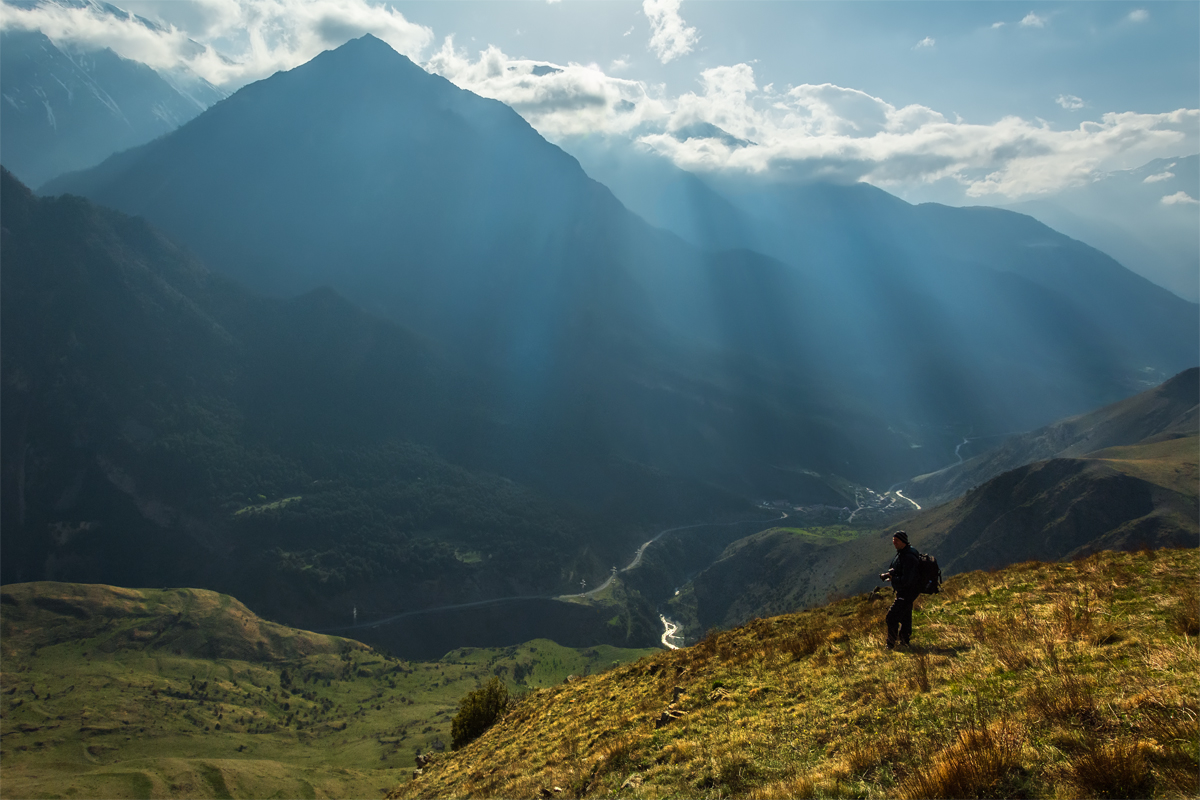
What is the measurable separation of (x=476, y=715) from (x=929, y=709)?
25.4 metres

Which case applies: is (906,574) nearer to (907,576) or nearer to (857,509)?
(907,576)

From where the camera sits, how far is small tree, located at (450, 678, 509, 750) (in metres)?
28.6

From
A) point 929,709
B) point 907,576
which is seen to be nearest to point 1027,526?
point 907,576

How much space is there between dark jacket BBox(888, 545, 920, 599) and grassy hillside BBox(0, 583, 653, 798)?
49.8 metres

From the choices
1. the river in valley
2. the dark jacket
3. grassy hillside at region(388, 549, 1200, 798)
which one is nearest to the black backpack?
the dark jacket

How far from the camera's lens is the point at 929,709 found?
909 centimetres

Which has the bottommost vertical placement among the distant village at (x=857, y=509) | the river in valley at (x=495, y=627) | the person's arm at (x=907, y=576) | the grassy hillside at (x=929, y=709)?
the river in valley at (x=495, y=627)

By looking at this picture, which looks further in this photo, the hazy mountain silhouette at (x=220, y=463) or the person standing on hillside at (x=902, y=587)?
the hazy mountain silhouette at (x=220, y=463)

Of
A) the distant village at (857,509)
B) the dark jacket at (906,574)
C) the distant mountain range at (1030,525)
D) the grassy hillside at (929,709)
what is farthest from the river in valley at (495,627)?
the dark jacket at (906,574)

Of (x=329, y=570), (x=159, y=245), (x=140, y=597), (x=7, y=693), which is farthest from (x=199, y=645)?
(x=159, y=245)

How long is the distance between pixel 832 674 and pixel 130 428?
158819 millimetres

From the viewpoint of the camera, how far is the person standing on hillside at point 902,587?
41.8ft

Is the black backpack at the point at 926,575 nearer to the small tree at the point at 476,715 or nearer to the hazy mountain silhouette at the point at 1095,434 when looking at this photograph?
the small tree at the point at 476,715

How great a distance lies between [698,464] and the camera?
615 feet
